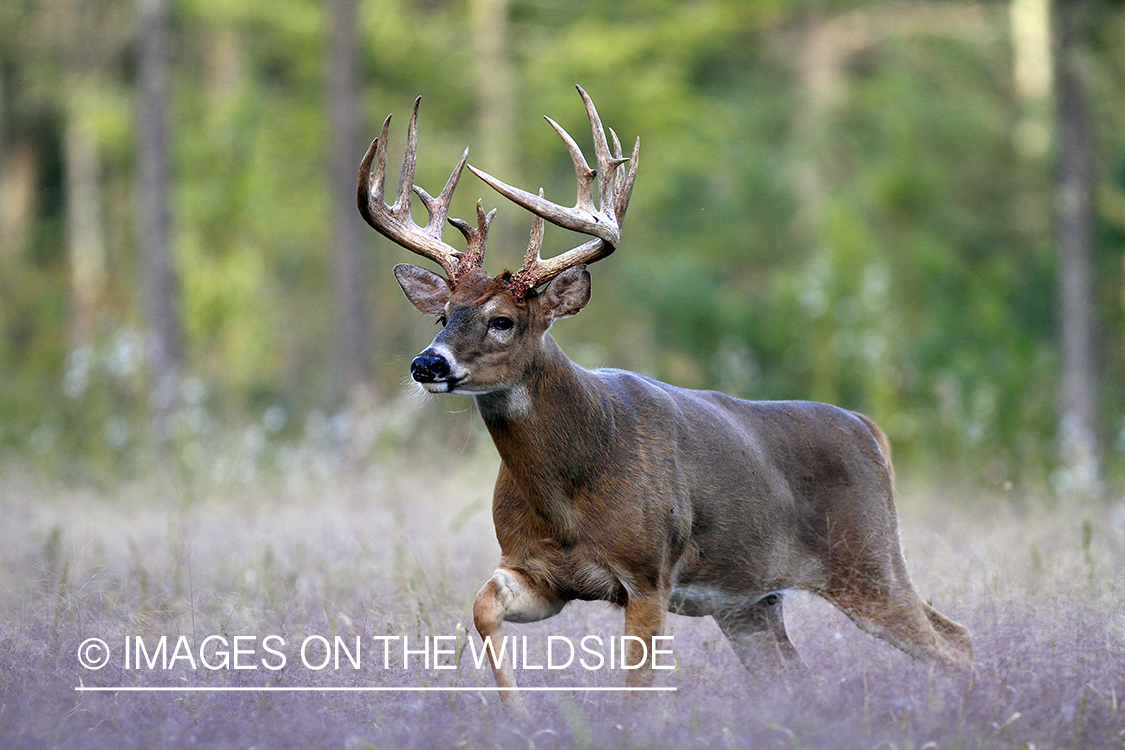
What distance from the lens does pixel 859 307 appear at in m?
11.2

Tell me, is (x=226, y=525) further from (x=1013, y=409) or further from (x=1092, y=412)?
(x=1092, y=412)

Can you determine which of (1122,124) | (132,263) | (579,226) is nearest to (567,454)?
(579,226)

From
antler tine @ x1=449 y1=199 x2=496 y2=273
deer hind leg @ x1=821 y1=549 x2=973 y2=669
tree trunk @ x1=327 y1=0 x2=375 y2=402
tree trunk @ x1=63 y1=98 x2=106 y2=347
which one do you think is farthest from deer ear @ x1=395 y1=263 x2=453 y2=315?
tree trunk @ x1=63 y1=98 x2=106 y2=347

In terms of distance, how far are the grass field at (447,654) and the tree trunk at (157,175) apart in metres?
5.46

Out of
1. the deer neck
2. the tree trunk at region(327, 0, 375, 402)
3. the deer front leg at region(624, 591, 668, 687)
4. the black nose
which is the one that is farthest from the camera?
the tree trunk at region(327, 0, 375, 402)

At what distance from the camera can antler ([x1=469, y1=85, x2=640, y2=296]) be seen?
4816 millimetres

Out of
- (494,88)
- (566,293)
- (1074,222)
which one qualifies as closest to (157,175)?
(494,88)

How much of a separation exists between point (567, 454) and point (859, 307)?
7.01 metres

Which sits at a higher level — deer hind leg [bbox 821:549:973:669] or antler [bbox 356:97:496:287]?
antler [bbox 356:97:496:287]

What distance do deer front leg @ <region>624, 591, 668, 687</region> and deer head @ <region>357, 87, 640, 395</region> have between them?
35.9 inches

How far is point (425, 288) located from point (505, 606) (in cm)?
128

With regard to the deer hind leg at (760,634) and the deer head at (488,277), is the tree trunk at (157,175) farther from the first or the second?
the deer hind leg at (760,634)

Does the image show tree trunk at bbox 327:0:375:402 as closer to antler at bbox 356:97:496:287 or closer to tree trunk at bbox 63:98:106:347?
antler at bbox 356:97:496:287

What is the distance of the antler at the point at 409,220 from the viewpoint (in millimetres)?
4977
